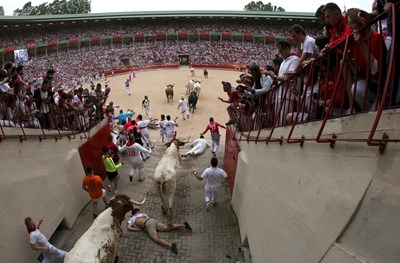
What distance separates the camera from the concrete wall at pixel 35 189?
5695 mm

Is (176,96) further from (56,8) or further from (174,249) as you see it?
(56,8)

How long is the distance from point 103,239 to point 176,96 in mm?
20094

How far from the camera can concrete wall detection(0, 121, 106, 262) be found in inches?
224

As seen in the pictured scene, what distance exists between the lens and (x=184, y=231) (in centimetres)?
766

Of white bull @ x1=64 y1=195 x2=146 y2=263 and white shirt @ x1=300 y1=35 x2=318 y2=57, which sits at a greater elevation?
white shirt @ x1=300 y1=35 x2=318 y2=57

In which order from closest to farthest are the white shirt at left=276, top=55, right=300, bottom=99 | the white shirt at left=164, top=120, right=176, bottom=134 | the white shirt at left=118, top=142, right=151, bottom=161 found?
the white shirt at left=276, top=55, right=300, bottom=99 → the white shirt at left=118, top=142, right=151, bottom=161 → the white shirt at left=164, top=120, right=176, bottom=134

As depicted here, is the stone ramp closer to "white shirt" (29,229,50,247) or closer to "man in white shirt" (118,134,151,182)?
"man in white shirt" (118,134,151,182)

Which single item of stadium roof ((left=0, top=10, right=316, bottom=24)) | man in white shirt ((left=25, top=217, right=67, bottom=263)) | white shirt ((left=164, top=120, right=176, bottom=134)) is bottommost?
white shirt ((left=164, top=120, right=176, bottom=134))

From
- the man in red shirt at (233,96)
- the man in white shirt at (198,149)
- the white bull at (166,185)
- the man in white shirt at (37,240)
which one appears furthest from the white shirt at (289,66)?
the man in white shirt at (198,149)

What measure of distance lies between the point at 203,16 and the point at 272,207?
47.0m

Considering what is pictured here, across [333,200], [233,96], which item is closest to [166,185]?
[233,96]

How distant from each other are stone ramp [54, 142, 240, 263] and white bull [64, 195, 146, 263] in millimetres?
951

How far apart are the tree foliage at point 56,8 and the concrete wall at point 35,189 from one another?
81.5 meters

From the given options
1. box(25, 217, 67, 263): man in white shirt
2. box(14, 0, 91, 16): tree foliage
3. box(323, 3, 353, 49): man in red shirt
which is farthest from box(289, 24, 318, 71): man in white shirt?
box(14, 0, 91, 16): tree foliage
